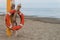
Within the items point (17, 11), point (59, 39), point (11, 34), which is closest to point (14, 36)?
point (11, 34)

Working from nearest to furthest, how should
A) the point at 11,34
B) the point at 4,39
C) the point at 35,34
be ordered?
the point at 4,39
the point at 11,34
the point at 35,34

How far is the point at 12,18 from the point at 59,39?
199cm

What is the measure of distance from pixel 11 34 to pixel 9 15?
909 millimetres

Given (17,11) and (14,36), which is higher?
(17,11)

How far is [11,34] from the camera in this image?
11.7 meters

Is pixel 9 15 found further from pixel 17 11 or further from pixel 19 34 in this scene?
pixel 19 34

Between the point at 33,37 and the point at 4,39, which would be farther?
the point at 33,37

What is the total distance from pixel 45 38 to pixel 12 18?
58.7 inches

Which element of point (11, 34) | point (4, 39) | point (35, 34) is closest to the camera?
point (4, 39)

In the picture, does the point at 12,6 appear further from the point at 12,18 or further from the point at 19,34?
the point at 19,34

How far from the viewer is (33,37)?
11688 millimetres

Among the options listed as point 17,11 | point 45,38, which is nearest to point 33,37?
point 45,38

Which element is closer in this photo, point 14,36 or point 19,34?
point 14,36

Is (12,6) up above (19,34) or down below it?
above
